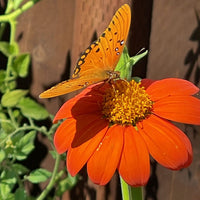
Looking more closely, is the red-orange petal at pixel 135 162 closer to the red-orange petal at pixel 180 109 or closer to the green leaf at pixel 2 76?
the red-orange petal at pixel 180 109

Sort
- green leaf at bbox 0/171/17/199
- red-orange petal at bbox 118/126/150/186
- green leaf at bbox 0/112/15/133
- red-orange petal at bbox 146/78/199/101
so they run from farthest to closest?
1. green leaf at bbox 0/112/15/133
2. green leaf at bbox 0/171/17/199
3. red-orange petal at bbox 146/78/199/101
4. red-orange petal at bbox 118/126/150/186

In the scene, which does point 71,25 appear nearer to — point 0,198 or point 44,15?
point 44,15

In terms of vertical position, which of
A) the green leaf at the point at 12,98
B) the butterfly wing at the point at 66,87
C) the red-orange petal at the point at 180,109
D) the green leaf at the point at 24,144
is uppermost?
the butterfly wing at the point at 66,87

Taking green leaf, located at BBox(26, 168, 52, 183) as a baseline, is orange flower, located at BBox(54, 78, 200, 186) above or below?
above

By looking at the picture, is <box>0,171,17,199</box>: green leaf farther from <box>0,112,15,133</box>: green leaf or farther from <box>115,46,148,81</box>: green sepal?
<box>115,46,148,81</box>: green sepal

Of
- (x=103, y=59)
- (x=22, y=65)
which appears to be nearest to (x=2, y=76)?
(x=22, y=65)

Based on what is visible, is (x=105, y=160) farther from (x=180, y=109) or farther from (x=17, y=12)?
(x=17, y=12)

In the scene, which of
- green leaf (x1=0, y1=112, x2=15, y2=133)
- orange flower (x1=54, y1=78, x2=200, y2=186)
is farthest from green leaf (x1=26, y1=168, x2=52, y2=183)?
orange flower (x1=54, y1=78, x2=200, y2=186)

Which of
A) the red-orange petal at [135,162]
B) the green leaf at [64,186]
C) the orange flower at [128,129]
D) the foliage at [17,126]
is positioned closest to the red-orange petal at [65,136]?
the orange flower at [128,129]
